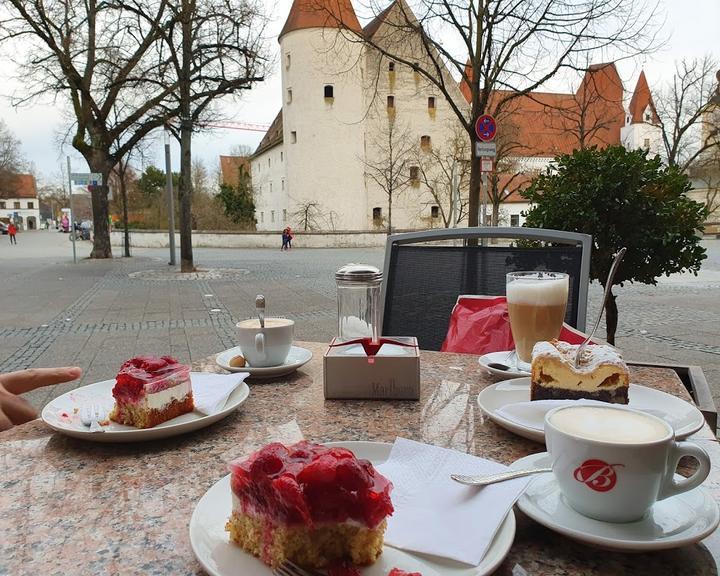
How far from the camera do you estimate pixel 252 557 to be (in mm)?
739

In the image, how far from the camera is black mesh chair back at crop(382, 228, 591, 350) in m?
2.52

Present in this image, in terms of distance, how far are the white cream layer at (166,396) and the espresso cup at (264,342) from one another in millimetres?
350

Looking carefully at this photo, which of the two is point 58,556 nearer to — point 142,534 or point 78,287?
point 142,534

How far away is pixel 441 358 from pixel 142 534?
1197 mm

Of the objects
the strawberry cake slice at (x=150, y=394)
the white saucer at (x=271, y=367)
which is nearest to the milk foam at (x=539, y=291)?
the white saucer at (x=271, y=367)

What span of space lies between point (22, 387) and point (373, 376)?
94 centimetres

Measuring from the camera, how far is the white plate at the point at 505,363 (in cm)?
160

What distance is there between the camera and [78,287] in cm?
1214

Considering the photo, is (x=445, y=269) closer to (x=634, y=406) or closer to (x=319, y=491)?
(x=634, y=406)

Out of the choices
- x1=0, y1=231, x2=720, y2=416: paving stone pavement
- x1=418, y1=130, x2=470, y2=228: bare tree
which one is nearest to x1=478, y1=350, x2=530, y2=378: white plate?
x1=0, y1=231, x2=720, y2=416: paving stone pavement

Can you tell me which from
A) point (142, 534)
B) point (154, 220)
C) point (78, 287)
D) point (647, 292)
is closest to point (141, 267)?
point (78, 287)

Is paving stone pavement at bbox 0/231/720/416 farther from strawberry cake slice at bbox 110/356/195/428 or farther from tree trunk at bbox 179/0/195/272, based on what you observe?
strawberry cake slice at bbox 110/356/195/428

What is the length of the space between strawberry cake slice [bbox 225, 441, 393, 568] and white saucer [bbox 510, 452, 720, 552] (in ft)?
0.79

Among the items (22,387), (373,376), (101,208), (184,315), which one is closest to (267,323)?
(373,376)
